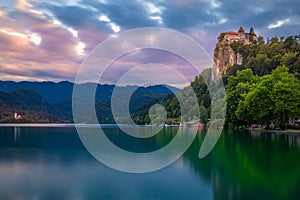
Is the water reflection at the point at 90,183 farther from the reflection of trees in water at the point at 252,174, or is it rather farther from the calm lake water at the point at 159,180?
the reflection of trees in water at the point at 252,174

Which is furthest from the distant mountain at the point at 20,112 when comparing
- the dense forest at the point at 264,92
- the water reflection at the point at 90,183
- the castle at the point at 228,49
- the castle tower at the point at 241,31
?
the water reflection at the point at 90,183

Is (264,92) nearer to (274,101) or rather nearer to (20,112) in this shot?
(274,101)

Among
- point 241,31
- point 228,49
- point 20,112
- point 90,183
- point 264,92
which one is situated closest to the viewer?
point 90,183

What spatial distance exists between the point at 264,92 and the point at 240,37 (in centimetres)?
8534

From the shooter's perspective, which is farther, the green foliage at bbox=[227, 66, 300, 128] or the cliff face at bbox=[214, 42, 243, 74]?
the cliff face at bbox=[214, 42, 243, 74]

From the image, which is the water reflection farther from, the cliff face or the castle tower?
the castle tower

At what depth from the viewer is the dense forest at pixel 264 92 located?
47.8m

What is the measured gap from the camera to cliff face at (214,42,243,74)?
116 metres

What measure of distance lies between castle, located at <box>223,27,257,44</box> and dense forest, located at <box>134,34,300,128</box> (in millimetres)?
19466

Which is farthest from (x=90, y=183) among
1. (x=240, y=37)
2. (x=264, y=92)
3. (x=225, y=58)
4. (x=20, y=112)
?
(x=20, y=112)

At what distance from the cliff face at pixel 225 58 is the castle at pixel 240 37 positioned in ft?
25.8

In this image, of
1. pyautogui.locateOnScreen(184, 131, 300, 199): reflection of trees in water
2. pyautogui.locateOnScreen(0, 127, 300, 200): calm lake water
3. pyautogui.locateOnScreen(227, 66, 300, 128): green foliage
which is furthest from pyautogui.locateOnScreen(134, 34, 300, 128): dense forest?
pyautogui.locateOnScreen(0, 127, 300, 200): calm lake water

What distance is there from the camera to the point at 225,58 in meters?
121

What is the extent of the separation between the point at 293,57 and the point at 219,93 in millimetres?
19873
